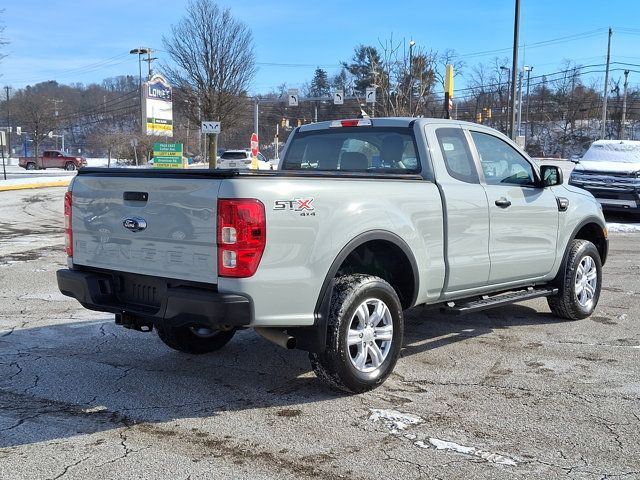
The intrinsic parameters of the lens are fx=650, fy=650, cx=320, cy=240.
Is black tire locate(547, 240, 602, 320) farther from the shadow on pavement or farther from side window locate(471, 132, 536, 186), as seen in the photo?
side window locate(471, 132, 536, 186)

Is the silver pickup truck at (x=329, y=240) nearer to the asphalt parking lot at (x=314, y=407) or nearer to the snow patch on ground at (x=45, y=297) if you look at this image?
the asphalt parking lot at (x=314, y=407)

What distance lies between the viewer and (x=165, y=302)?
3.97m

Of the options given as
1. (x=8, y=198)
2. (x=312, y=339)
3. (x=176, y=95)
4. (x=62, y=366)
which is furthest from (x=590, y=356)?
(x=176, y=95)

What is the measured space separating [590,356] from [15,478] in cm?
437

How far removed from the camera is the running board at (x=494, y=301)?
17.1 feet

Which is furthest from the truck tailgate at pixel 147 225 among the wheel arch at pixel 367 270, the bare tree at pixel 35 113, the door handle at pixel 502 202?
the bare tree at pixel 35 113

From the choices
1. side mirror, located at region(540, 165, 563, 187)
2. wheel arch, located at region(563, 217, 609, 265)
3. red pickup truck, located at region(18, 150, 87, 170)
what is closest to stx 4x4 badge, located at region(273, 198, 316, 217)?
side mirror, located at region(540, 165, 563, 187)

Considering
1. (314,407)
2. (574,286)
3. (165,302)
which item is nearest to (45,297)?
(165,302)

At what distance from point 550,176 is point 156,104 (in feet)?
92.3

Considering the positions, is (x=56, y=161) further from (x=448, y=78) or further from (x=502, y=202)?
(x=502, y=202)

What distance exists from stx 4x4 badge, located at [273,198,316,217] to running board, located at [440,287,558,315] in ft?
5.85

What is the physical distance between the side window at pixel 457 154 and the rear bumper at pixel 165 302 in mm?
2346

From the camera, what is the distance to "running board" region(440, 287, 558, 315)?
521 cm

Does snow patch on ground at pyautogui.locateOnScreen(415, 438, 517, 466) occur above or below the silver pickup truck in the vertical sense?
below
